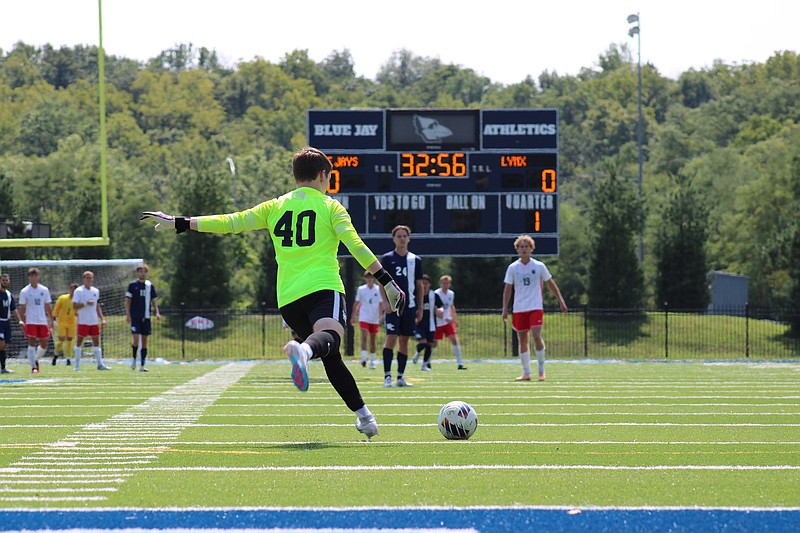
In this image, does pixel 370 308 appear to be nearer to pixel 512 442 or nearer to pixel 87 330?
pixel 87 330

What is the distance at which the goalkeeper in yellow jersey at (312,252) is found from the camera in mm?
7293

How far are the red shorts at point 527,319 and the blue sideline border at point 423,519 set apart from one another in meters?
10.6

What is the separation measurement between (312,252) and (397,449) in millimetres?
1320

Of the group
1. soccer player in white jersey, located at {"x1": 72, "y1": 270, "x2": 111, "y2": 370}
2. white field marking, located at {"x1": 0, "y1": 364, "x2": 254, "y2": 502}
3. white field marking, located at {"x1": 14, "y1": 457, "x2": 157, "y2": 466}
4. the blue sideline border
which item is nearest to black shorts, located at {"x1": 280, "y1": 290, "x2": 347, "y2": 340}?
white field marking, located at {"x1": 0, "y1": 364, "x2": 254, "y2": 502}

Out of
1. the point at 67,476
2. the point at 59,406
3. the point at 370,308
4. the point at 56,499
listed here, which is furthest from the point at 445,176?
the point at 56,499

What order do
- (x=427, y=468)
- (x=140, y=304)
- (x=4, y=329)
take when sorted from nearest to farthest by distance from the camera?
(x=427, y=468) → (x=4, y=329) → (x=140, y=304)

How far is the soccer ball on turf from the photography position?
7.81 metres

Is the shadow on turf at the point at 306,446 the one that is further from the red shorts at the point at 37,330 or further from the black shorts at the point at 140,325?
the red shorts at the point at 37,330

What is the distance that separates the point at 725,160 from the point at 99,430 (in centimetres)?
7695

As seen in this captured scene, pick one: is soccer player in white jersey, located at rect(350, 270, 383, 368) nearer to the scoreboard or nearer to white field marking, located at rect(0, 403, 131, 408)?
the scoreboard

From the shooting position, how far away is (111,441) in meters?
7.70

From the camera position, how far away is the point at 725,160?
81.1 meters

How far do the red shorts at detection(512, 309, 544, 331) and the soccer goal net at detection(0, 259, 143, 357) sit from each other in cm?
1589

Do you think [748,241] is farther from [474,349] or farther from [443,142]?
[443,142]
